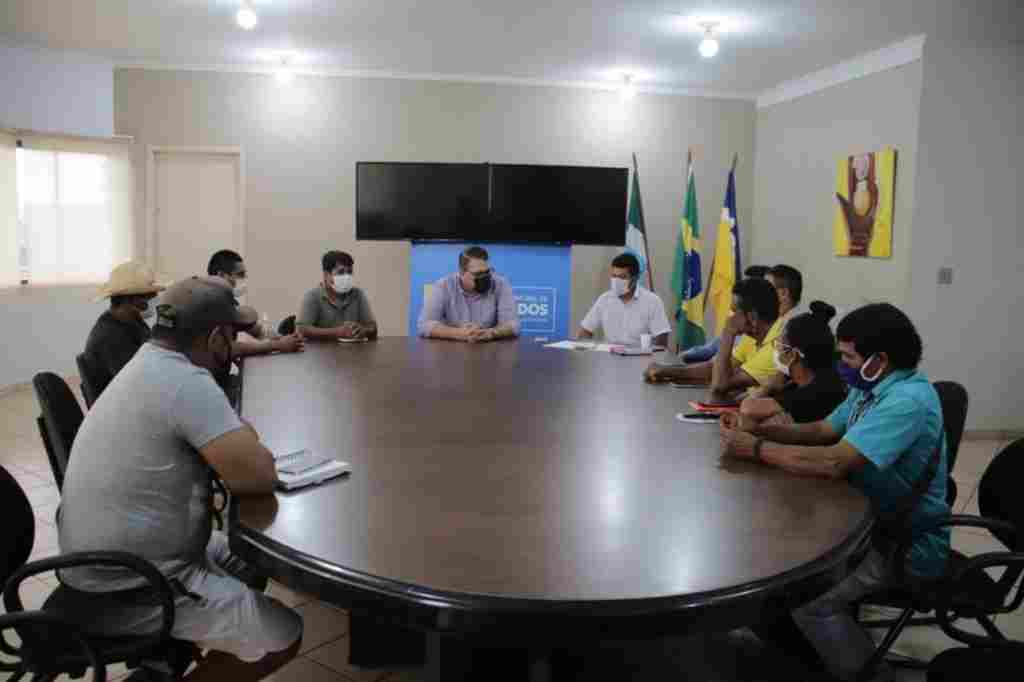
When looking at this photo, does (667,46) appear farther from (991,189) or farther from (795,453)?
(795,453)

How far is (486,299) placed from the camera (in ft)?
15.7

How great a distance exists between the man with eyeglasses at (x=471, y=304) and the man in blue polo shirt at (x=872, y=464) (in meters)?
Answer: 2.66

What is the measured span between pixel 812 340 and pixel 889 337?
1.41ft

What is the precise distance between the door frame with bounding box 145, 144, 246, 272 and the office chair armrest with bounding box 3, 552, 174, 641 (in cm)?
556

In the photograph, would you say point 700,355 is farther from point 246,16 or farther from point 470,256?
point 246,16

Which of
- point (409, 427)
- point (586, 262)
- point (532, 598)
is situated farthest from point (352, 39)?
point (532, 598)

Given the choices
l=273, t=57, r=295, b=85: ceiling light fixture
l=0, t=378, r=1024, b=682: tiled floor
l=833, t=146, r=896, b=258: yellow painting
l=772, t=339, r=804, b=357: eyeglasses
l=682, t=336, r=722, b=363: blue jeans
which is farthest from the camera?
l=273, t=57, r=295, b=85: ceiling light fixture

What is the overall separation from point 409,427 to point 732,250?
5.13m

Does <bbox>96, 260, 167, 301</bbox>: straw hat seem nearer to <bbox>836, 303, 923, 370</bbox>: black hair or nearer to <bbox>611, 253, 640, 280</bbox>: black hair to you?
<bbox>836, 303, 923, 370</bbox>: black hair

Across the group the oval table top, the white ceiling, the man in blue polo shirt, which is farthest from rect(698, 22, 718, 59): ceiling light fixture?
the man in blue polo shirt

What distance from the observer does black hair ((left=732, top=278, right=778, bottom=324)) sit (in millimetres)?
3156

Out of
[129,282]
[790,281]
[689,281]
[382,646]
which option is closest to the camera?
[382,646]

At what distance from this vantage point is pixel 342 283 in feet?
14.7

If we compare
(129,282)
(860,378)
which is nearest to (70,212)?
(129,282)
